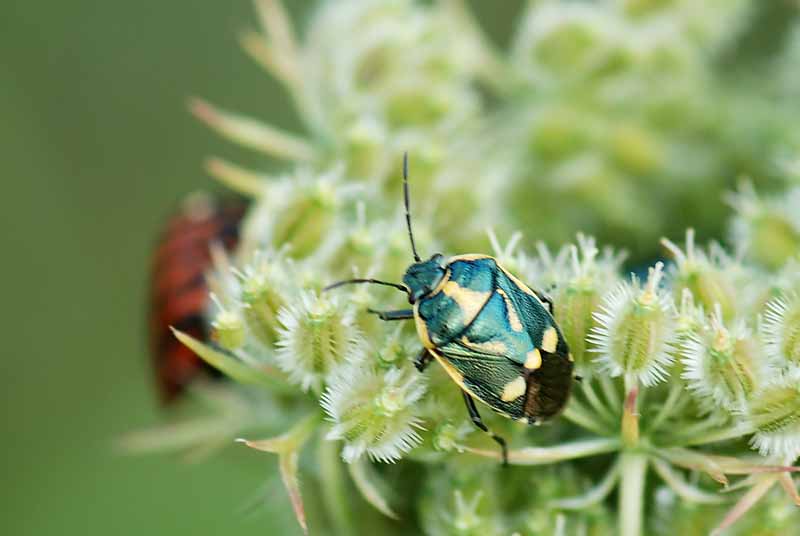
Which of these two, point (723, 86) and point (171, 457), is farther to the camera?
point (171, 457)

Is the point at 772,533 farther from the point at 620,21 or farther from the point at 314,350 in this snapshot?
the point at 620,21

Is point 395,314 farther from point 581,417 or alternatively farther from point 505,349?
point 581,417

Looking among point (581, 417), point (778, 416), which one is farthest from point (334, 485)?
point (778, 416)

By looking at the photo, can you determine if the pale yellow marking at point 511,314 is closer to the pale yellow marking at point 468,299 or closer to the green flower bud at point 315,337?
the pale yellow marking at point 468,299

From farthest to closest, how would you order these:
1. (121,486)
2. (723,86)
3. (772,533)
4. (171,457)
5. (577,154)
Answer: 1. (121,486)
2. (171,457)
3. (723,86)
4. (577,154)
5. (772,533)

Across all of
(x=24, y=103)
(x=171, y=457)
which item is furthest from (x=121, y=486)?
(x=24, y=103)

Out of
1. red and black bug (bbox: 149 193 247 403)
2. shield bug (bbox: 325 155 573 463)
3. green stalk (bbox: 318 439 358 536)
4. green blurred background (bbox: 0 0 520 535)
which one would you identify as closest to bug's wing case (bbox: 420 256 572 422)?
shield bug (bbox: 325 155 573 463)

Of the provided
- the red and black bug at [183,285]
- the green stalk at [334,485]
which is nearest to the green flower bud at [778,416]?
the green stalk at [334,485]
